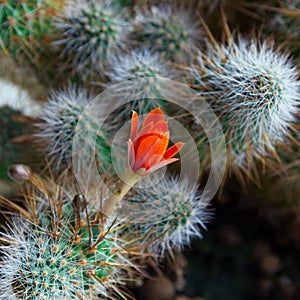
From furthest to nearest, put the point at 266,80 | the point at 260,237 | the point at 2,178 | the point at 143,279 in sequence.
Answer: the point at 260,237 → the point at 143,279 → the point at 2,178 → the point at 266,80

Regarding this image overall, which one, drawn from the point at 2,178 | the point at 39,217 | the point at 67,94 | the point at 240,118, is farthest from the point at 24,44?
the point at 240,118

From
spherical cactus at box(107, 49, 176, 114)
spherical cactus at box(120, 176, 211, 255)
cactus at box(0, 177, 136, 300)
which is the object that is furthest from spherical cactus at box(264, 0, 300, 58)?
cactus at box(0, 177, 136, 300)

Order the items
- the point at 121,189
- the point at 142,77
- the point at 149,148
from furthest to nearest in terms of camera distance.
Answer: the point at 142,77 → the point at 121,189 → the point at 149,148

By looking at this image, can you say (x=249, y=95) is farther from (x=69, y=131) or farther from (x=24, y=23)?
(x=24, y=23)

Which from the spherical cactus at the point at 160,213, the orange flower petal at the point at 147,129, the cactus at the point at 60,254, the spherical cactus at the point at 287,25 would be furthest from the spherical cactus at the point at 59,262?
the spherical cactus at the point at 287,25

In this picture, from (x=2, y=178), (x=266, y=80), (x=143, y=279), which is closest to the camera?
(x=266, y=80)

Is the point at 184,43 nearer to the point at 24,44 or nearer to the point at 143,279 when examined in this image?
the point at 24,44

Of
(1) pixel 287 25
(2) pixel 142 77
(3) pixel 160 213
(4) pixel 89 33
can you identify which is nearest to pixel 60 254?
(3) pixel 160 213
